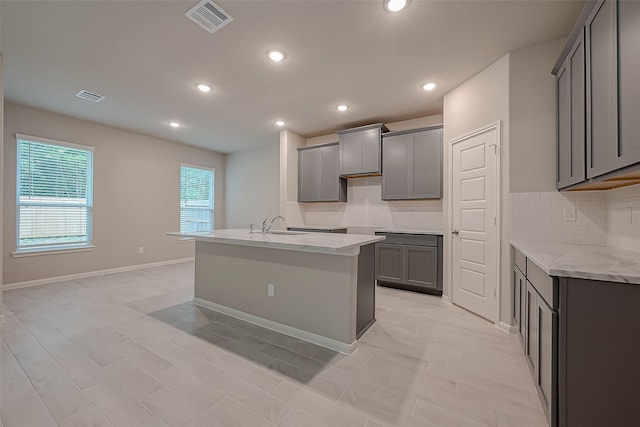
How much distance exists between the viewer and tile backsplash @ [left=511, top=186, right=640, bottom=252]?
1.88 metres

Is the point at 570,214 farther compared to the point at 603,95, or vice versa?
the point at 570,214

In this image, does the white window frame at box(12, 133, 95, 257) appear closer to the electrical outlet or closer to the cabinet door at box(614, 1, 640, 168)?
the cabinet door at box(614, 1, 640, 168)

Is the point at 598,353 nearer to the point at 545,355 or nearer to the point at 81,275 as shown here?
the point at 545,355

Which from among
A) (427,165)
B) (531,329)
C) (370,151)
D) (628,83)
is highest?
(370,151)

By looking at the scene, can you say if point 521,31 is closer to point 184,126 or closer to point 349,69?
point 349,69

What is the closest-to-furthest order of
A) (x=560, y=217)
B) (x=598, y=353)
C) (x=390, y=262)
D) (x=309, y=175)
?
(x=598, y=353) < (x=560, y=217) < (x=390, y=262) < (x=309, y=175)

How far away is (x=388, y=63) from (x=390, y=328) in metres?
2.80

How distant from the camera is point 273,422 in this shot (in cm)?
145

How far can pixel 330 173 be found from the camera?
497cm

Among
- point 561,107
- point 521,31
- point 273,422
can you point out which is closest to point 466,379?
point 273,422

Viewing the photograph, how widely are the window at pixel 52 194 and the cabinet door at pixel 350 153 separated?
453cm

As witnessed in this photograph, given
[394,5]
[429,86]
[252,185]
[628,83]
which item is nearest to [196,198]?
[252,185]

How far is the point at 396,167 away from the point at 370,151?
0.53 m

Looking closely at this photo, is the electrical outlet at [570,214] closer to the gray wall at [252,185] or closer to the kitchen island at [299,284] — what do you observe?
the kitchen island at [299,284]
